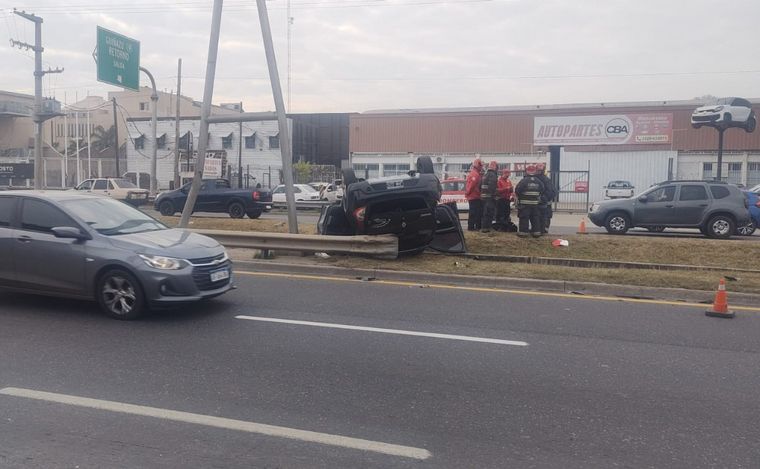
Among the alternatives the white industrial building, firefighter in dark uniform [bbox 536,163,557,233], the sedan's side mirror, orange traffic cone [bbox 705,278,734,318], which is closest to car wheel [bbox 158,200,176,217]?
firefighter in dark uniform [bbox 536,163,557,233]

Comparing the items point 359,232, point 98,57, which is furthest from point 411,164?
point 359,232

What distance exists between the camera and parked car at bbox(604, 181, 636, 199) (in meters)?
35.2

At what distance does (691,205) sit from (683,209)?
225 millimetres

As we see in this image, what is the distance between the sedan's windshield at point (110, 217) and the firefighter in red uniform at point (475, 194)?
312 inches

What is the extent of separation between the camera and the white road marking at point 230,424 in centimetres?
411

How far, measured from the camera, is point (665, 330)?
24.1 ft

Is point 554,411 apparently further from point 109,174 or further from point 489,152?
point 109,174

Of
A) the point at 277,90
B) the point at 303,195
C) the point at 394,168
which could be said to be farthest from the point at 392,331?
the point at 394,168

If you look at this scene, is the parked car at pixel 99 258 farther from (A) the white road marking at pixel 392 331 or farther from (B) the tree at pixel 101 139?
(B) the tree at pixel 101 139

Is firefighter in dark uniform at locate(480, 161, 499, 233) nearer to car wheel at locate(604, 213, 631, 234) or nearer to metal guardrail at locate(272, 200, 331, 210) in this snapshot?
car wheel at locate(604, 213, 631, 234)

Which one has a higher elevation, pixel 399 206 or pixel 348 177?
pixel 348 177

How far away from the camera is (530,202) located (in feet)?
44.2

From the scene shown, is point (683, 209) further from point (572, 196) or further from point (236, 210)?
point (572, 196)

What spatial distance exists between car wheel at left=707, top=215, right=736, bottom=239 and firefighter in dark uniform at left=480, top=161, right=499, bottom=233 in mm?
6674
